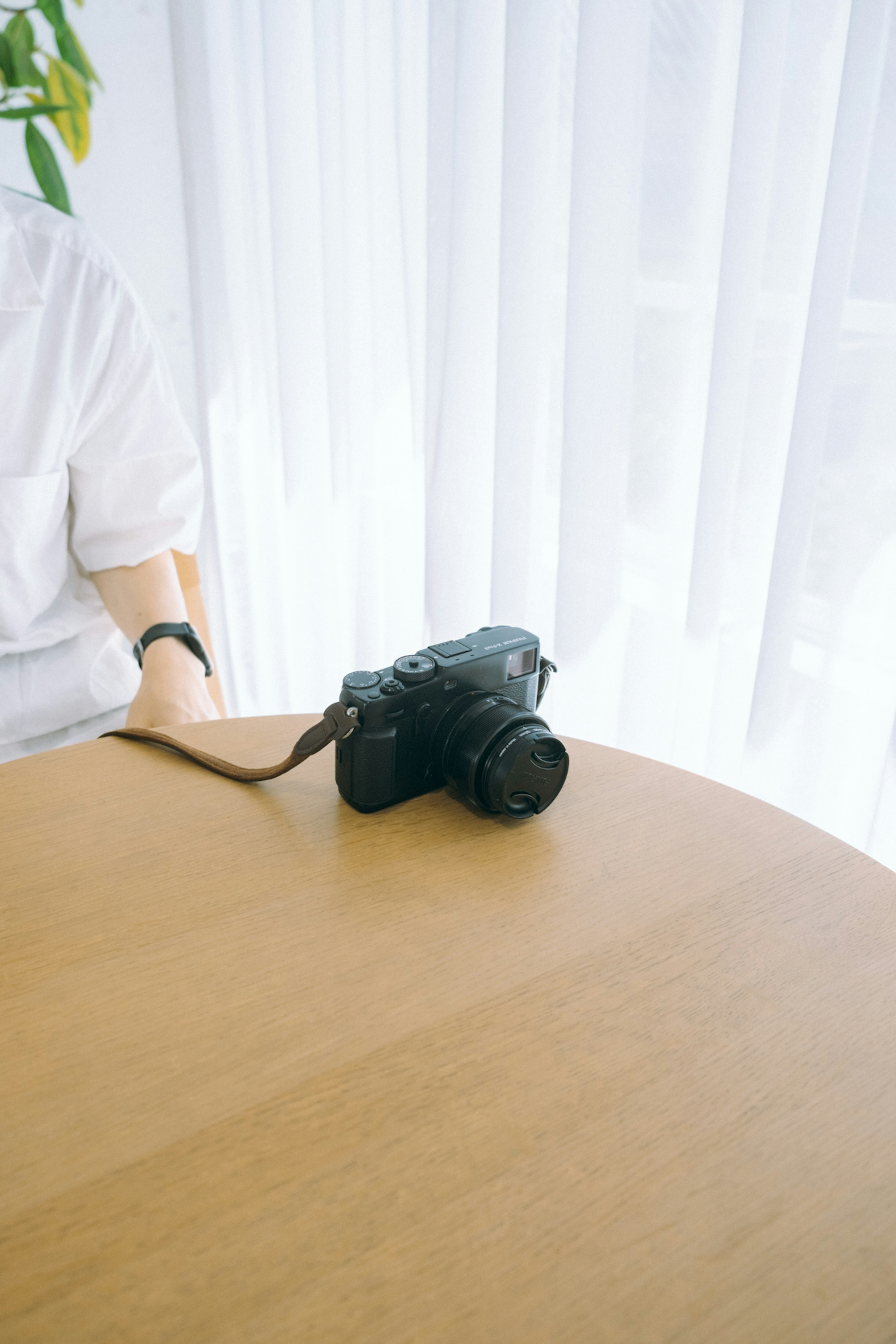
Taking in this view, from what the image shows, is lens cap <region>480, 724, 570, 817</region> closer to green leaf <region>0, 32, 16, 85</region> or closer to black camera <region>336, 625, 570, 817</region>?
black camera <region>336, 625, 570, 817</region>

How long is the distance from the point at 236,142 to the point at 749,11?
0.86 metres

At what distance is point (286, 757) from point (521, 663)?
0.65ft

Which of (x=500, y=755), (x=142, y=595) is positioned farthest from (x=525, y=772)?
(x=142, y=595)

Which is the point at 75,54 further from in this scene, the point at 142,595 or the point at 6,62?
the point at 142,595

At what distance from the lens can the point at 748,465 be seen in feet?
3.11

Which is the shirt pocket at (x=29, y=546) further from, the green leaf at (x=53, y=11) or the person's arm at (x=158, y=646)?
the green leaf at (x=53, y=11)

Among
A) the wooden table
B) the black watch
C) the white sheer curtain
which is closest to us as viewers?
the wooden table

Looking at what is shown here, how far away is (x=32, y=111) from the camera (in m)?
1.29

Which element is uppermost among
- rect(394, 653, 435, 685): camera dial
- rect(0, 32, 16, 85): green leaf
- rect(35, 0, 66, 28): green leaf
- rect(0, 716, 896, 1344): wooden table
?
rect(35, 0, 66, 28): green leaf

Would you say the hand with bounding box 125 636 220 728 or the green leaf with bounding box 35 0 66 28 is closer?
the hand with bounding box 125 636 220 728

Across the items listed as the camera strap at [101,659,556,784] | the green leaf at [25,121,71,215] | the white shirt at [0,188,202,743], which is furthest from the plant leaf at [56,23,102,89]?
the camera strap at [101,659,556,784]

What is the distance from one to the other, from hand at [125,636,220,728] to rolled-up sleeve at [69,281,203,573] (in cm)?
13

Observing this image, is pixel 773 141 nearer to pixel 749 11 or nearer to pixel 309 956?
pixel 749 11

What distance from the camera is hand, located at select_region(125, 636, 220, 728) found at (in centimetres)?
90
